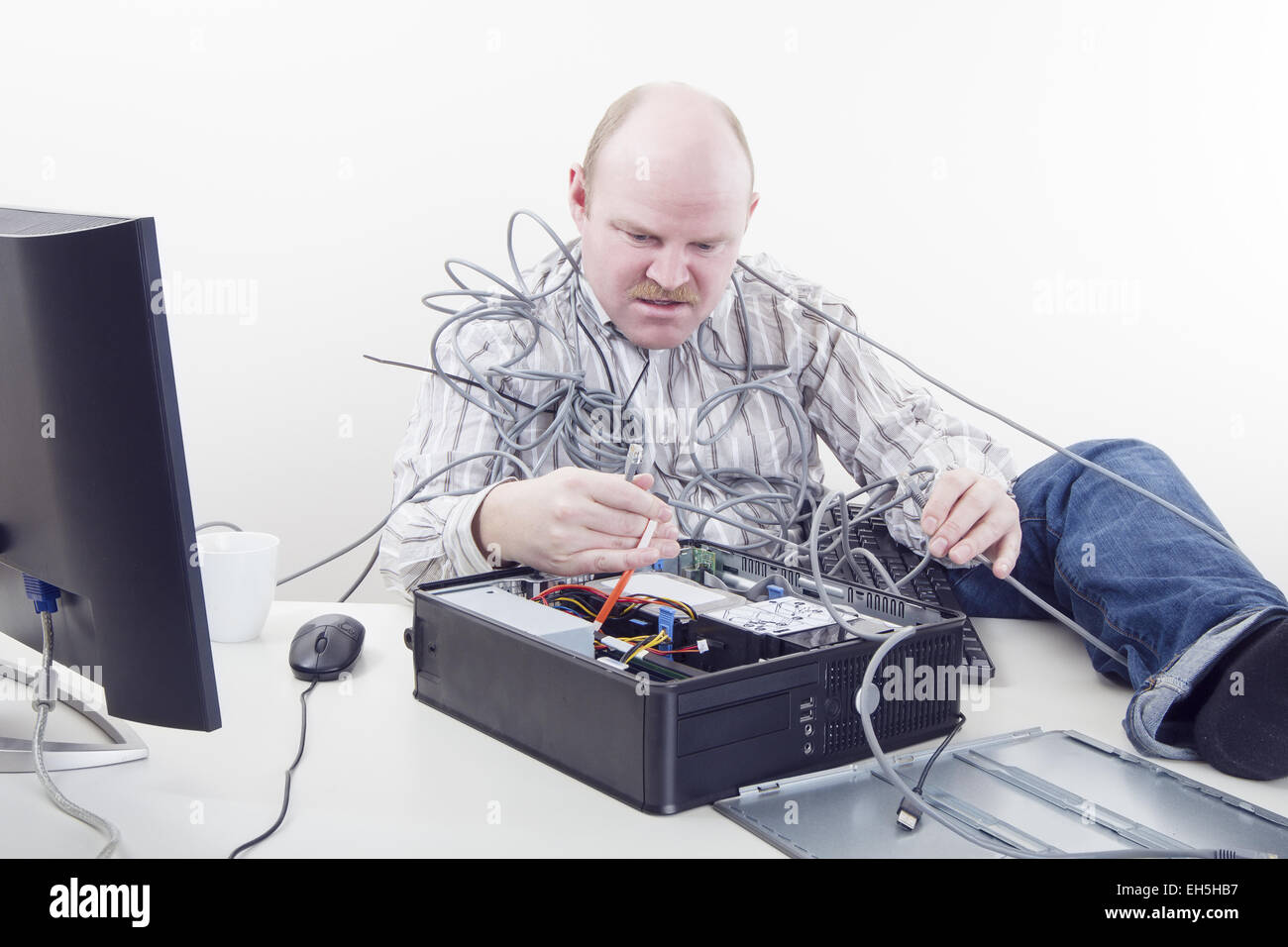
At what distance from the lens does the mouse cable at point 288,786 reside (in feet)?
2.15

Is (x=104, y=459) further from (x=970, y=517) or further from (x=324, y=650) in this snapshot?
(x=970, y=517)

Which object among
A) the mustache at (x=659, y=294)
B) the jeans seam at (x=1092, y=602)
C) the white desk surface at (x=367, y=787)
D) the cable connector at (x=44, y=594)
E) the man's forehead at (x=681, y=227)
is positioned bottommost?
the white desk surface at (x=367, y=787)

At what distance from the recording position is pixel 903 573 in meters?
1.11

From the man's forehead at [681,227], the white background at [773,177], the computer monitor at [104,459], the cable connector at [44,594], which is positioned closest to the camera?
the computer monitor at [104,459]

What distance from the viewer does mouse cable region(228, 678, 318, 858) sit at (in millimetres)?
654

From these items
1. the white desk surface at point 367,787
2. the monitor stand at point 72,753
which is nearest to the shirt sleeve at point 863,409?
the white desk surface at point 367,787

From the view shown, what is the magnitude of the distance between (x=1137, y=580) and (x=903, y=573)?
0.74 ft

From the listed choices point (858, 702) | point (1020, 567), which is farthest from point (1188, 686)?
point (1020, 567)

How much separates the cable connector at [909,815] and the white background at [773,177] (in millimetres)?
1685

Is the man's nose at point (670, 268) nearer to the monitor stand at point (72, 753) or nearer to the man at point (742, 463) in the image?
the man at point (742, 463)

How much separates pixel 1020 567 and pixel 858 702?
0.49 metres

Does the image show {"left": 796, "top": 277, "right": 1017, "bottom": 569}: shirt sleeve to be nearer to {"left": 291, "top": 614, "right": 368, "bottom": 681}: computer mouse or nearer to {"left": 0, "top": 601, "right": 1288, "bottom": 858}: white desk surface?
{"left": 0, "top": 601, "right": 1288, "bottom": 858}: white desk surface

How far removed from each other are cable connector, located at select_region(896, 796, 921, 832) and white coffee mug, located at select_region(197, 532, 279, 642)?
62 cm

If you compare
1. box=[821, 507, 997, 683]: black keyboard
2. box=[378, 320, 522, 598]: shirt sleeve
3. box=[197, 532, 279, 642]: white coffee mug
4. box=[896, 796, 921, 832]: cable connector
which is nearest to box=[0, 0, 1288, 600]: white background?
box=[378, 320, 522, 598]: shirt sleeve
